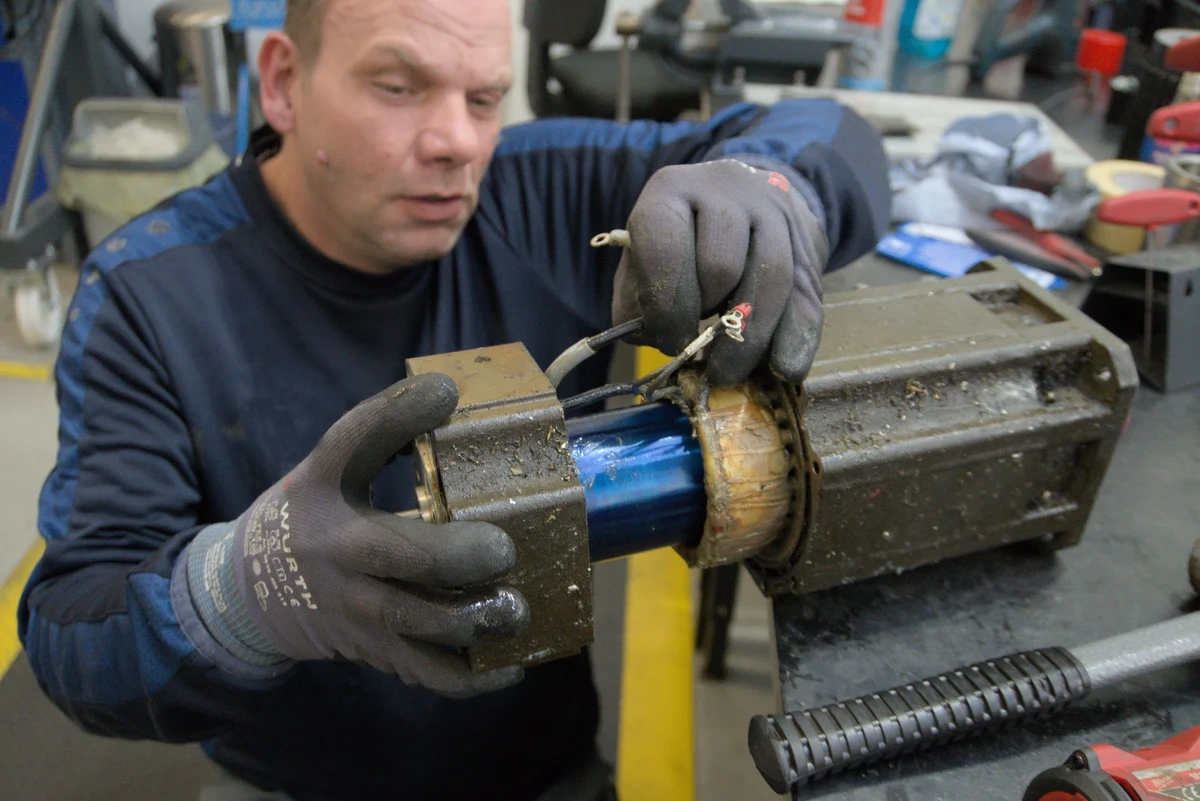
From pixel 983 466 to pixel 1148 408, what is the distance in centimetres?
49

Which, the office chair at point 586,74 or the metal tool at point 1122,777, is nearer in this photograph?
the metal tool at point 1122,777

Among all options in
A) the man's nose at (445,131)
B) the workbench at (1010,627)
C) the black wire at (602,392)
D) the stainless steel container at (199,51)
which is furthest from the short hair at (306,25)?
the stainless steel container at (199,51)

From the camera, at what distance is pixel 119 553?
2.68ft

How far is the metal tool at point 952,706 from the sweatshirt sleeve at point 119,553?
1.48 ft

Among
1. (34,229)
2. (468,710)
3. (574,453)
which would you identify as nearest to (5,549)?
(34,229)

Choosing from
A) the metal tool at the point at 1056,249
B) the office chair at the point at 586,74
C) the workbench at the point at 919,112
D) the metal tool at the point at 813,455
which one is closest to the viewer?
the metal tool at the point at 813,455

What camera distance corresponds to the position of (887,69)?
2494 millimetres

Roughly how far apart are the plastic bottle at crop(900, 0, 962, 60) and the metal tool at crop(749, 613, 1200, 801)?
2233 millimetres

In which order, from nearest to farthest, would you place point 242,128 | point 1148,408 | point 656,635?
point 1148,408
point 656,635
point 242,128

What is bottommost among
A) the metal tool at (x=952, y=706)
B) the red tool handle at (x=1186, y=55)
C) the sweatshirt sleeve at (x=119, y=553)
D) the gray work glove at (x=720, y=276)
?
the sweatshirt sleeve at (x=119, y=553)

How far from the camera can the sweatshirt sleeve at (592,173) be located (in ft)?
3.81

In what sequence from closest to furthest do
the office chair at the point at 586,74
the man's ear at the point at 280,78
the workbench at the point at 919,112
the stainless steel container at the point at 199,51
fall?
the man's ear at the point at 280,78, the workbench at the point at 919,112, the office chair at the point at 586,74, the stainless steel container at the point at 199,51

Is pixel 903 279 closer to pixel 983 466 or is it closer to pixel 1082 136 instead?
pixel 983 466

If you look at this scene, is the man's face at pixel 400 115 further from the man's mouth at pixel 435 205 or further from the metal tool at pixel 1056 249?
the metal tool at pixel 1056 249
